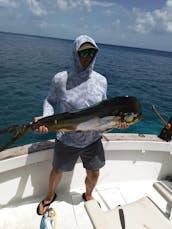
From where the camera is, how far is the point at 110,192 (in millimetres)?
3076

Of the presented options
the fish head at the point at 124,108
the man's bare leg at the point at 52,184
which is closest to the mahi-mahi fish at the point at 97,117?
the fish head at the point at 124,108

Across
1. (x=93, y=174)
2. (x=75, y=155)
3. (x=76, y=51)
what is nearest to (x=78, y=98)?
(x=76, y=51)

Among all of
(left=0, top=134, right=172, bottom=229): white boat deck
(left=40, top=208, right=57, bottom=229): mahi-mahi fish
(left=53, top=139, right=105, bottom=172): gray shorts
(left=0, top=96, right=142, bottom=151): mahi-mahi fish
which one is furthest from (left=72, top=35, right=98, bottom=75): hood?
(left=40, top=208, right=57, bottom=229): mahi-mahi fish

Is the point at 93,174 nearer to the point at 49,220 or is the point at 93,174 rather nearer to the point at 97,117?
the point at 49,220

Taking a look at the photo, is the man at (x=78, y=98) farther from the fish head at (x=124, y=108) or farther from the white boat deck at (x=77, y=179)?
the white boat deck at (x=77, y=179)

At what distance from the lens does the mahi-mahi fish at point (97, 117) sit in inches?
75.7

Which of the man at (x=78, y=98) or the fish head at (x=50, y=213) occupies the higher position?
the man at (x=78, y=98)

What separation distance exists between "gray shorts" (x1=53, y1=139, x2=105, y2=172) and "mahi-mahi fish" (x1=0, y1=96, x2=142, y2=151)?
0.34 metres

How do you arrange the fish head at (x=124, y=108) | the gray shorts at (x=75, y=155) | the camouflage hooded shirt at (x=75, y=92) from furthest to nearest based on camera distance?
1. the gray shorts at (x=75, y=155)
2. the camouflage hooded shirt at (x=75, y=92)
3. the fish head at (x=124, y=108)

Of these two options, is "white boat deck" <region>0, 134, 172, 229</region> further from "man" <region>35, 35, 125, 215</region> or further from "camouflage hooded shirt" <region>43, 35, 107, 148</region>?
"camouflage hooded shirt" <region>43, 35, 107, 148</region>

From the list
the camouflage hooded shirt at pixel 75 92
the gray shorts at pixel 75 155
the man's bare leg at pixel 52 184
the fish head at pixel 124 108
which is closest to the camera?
the fish head at pixel 124 108

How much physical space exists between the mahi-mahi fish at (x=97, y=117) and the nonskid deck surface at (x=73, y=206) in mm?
1002

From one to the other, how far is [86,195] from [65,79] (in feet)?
4.68

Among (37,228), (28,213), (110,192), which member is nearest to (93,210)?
(37,228)
